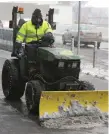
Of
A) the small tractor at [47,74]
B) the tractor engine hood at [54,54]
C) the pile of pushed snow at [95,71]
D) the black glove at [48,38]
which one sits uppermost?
the black glove at [48,38]

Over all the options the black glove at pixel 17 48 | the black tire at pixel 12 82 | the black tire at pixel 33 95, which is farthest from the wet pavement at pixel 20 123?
the black glove at pixel 17 48

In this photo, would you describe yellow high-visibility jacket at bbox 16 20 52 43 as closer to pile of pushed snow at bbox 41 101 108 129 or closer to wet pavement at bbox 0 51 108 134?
wet pavement at bbox 0 51 108 134

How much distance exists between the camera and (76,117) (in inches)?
275

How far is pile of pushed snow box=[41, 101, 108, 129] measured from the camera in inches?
266

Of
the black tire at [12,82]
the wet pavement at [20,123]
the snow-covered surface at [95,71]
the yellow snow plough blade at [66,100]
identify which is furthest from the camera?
the snow-covered surface at [95,71]

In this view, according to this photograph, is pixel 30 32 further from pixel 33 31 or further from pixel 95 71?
pixel 95 71

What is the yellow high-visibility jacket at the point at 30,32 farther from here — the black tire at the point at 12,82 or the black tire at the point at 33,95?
the black tire at the point at 33,95

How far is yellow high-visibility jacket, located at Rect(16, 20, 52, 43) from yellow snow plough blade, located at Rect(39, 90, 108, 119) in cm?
161

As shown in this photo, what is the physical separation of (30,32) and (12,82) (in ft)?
3.88

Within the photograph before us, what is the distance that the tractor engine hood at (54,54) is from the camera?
7148mm

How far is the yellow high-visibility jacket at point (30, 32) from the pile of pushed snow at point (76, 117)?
1772 mm

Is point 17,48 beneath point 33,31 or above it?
beneath

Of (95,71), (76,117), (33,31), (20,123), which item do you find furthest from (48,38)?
(95,71)

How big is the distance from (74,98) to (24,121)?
0.98 m
